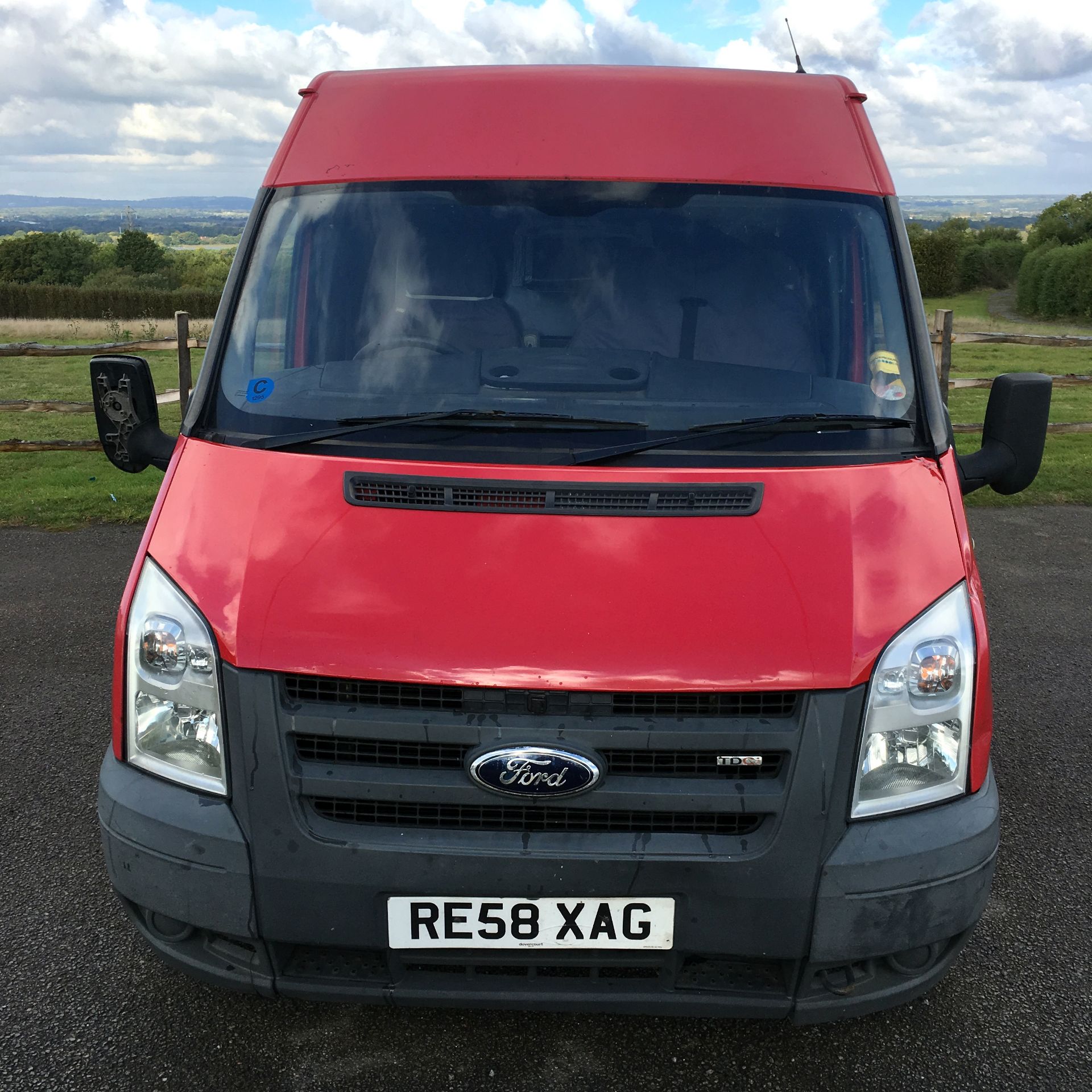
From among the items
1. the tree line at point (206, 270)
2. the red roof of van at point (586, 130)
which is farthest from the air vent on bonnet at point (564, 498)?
the tree line at point (206, 270)

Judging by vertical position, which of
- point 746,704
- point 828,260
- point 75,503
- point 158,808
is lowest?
point 75,503

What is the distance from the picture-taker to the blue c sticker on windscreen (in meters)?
2.76

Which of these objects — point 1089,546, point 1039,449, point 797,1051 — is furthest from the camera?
point 1089,546

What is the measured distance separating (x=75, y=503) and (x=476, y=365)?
6882mm

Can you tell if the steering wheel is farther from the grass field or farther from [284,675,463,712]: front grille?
the grass field

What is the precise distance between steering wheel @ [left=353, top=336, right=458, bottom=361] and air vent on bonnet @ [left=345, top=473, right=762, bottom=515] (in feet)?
1.90

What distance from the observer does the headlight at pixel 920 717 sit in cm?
223

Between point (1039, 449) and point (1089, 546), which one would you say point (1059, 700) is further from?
point (1089, 546)

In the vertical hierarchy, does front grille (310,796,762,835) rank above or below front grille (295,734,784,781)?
below

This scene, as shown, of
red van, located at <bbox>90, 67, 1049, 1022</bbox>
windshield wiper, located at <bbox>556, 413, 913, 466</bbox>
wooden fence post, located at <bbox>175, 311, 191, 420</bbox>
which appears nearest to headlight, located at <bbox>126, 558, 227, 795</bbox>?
red van, located at <bbox>90, 67, 1049, 1022</bbox>

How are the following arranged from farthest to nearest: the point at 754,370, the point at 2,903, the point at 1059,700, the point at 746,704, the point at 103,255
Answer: the point at 103,255 < the point at 1059,700 < the point at 2,903 < the point at 754,370 < the point at 746,704

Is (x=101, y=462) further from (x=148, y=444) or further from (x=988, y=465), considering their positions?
(x=988, y=465)

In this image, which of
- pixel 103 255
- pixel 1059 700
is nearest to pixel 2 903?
pixel 1059 700

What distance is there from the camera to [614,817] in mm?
2203
